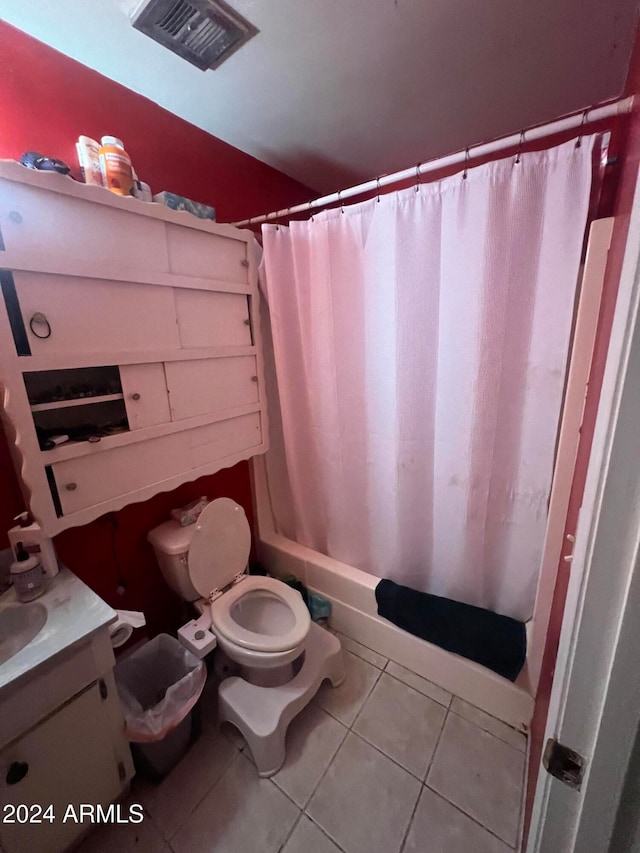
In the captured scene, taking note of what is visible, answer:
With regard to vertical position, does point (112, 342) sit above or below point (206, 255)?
below

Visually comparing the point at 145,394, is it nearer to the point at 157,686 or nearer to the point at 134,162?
the point at 134,162

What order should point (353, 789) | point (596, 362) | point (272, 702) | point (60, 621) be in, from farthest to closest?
point (272, 702) < point (353, 789) < point (60, 621) < point (596, 362)

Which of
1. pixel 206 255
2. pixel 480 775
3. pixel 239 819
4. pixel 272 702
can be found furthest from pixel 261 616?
pixel 206 255

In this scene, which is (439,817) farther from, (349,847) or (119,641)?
(119,641)

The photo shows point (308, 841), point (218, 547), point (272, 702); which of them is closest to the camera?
point (308, 841)

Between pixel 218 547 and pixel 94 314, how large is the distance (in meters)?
1.01

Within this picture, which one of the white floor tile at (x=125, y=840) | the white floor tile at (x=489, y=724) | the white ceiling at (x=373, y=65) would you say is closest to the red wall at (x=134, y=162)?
the white ceiling at (x=373, y=65)

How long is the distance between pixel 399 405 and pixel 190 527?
1005 mm

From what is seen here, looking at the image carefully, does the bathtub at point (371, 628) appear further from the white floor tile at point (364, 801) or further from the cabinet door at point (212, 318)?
the cabinet door at point (212, 318)

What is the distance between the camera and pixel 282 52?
1059 mm

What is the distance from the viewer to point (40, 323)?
0.92m

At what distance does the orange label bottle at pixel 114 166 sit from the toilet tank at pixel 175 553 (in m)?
1.22

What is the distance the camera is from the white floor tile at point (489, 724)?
Answer: 4.09ft

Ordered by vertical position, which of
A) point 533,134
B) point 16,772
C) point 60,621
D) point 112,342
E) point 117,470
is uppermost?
point 533,134
